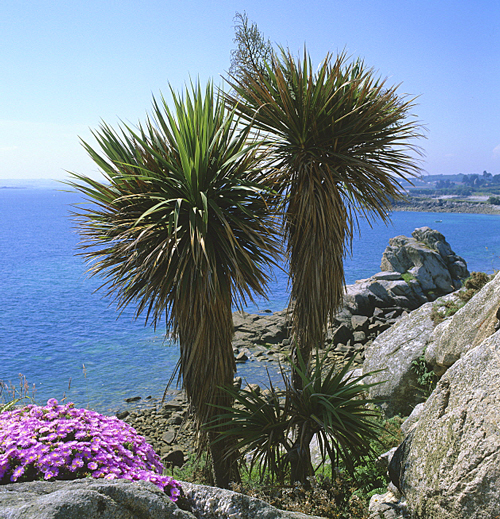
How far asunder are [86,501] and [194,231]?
3.27 meters

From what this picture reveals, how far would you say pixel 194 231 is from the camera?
16.6 feet

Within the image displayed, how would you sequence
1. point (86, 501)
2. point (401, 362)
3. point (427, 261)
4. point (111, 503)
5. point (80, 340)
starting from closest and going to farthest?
point (86, 501), point (111, 503), point (401, 362), point (80, 340), point (427, 261)

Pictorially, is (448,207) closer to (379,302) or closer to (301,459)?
(379,302)

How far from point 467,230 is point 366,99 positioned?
79.0 metres

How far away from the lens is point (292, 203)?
6.05 metres

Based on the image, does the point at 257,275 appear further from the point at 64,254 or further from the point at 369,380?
the point at 64,254

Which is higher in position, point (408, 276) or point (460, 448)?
point (460, 448)

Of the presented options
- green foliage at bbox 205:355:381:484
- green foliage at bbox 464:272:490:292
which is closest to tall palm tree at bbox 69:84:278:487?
green foliage at bbox 205:355:381:484

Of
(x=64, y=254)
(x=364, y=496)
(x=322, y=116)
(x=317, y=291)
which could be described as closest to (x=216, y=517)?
(x=364, y=496)

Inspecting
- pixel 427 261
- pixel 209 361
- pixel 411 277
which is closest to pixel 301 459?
pixel 209 361

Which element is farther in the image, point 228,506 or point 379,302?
point 379,302

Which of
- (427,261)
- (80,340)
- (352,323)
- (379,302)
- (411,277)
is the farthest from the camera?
(427,261)

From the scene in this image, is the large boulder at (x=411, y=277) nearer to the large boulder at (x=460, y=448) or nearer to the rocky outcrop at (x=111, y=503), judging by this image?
the large boulder at (x=460, y=448)

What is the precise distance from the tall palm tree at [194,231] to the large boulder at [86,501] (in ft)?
8.85
